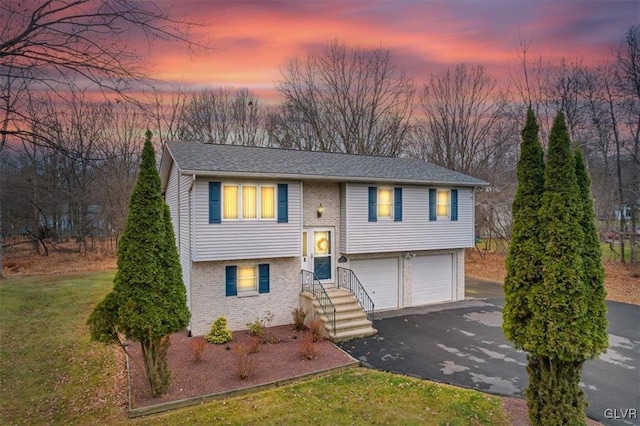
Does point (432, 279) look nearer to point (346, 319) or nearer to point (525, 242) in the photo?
point (346, 319)

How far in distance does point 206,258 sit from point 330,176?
5127 millimetres

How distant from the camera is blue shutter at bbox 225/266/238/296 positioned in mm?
12242

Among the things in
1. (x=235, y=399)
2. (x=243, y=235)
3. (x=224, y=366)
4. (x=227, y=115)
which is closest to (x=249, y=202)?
(x=243, y=235)

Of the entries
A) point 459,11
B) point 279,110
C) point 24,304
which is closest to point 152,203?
point 459,11

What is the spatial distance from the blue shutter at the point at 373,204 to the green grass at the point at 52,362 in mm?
9707

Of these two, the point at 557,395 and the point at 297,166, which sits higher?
the point at 297,166

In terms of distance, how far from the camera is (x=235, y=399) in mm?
7828

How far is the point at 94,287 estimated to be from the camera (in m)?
19.0

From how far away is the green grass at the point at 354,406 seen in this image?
6891 mm

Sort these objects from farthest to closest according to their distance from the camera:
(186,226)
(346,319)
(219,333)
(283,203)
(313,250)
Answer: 1. (313,250)
2. (186,226)
3. (283,203)
4. (346,319)
5. (219,333)

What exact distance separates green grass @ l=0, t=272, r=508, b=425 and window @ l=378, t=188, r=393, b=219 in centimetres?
704

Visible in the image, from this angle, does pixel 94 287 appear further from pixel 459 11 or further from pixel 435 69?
pixel 435 69

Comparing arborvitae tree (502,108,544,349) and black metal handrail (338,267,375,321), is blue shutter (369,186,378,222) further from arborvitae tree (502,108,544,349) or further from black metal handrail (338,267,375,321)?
arborvitae tree (502,108,544,349)

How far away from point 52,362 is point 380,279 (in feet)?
36.8
